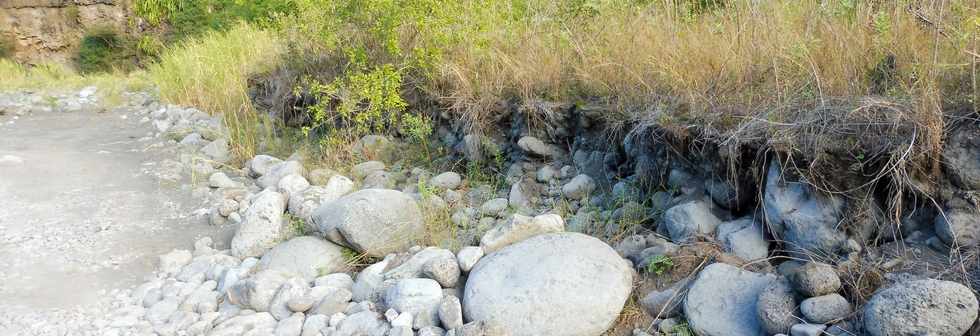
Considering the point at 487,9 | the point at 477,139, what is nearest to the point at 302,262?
the point at 477,139

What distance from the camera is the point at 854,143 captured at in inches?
126

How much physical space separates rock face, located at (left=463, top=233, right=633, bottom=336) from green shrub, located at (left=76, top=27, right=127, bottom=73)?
39.0ft

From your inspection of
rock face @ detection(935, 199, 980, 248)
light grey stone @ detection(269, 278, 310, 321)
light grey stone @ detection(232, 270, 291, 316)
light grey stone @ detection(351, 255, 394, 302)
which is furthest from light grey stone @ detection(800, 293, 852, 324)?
light grey stone @ detection(232, 270, 291, 316)

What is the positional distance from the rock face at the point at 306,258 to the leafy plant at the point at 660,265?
158 centimetres

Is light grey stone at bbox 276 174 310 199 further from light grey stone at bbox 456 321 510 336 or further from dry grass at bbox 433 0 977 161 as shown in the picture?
light grey stone at bbox 456 321 510 336

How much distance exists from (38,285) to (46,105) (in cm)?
661

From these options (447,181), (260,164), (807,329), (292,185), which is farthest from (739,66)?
(260,164)

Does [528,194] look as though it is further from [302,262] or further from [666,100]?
[302,262]

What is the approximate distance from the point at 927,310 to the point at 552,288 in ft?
4.50

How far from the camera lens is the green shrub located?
43.7 feet

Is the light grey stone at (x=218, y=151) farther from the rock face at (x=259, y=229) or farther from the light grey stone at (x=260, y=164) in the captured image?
the rock face at (x=259, y=229)

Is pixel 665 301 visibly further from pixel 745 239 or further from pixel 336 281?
pixel 336 281

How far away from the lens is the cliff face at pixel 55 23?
13.5m

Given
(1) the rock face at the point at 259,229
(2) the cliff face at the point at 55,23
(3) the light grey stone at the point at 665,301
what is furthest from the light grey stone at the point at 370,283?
(2) the cliff face at the point at 55,23
